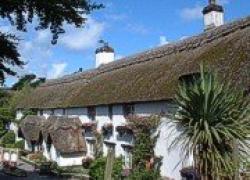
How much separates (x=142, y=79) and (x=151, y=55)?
4.43 m

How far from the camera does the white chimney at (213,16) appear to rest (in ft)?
Answer: 100

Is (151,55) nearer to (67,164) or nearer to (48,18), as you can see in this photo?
(67,164)

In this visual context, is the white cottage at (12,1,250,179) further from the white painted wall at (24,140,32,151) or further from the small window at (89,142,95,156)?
the white painted wall at (24,140,32,151)

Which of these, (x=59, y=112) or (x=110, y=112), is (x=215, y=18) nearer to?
(x=110, y=112)

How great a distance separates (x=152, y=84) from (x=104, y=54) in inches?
886

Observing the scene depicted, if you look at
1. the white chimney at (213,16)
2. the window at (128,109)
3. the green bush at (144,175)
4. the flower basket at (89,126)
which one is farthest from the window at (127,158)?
the white chimney at (213,16)

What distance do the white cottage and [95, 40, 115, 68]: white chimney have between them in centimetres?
510

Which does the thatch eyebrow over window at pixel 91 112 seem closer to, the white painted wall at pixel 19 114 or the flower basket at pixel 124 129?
the flower basket at pixel 124 129

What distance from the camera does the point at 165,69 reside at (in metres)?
26.9

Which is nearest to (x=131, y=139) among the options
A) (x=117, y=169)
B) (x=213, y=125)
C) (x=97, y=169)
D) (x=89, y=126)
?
(x=117, y=169)

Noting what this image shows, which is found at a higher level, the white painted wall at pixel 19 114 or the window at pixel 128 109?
the white painted wall at pixel 19 114

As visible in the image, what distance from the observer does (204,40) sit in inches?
1059

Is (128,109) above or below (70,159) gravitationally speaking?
above

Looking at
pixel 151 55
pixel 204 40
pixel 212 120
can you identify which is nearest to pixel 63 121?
pixel 151 55
